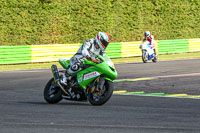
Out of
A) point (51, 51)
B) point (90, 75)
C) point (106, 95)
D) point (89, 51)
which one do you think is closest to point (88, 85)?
point (90, 75)

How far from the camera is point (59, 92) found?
10898 mm

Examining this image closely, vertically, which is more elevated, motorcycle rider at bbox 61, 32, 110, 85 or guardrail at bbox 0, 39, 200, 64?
guardrail at bbox 0, 39, 200, 64

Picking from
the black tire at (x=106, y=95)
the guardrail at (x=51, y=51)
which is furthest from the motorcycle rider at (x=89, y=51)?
the guardrail at (x=51, y=51)

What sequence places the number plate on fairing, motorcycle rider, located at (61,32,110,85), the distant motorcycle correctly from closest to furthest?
the number plate on fairing < motorcycle rider, located at (61,32,110,85) < the distant motorcycle

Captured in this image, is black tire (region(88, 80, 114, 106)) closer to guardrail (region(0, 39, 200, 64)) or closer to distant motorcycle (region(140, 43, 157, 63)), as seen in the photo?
guardrail (region(0, 39, 200, 64))

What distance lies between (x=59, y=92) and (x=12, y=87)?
154 inches

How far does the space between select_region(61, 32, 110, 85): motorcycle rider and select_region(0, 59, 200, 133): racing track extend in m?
0.75

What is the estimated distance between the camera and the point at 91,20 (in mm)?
32781

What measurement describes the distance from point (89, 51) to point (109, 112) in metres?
1.79

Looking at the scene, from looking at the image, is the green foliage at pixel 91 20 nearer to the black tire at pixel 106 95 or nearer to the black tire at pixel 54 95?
the black tire at pixel 54 95

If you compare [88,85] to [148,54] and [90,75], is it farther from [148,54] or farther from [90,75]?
[148,54]

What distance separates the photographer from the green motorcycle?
10.2 metres

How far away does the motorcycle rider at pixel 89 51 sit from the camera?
10555 mm

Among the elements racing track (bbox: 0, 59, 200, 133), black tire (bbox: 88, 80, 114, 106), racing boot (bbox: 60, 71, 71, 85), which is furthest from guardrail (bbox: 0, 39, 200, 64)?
black tire (bbox: 88, 80, 114, 106)
